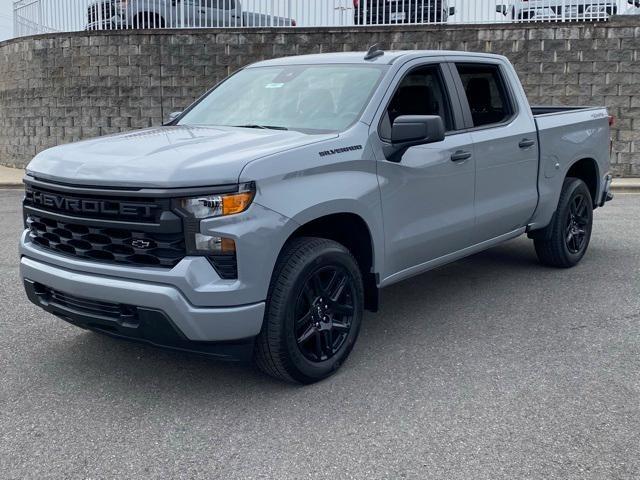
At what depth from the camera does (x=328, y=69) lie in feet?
16.9

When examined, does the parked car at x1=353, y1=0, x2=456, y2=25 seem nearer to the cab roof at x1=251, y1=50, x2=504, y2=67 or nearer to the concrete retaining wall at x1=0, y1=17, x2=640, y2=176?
the concrete retaining wall at x1=0, y1=17, x2=640, y2=176

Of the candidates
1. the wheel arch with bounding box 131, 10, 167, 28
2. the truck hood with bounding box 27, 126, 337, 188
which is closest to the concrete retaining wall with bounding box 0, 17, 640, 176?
the wheel arch with bounding box 131, 10, 167, 28

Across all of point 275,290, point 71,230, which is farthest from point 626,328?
point 71,230

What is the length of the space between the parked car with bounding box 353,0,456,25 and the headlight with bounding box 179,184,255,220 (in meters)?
12.1

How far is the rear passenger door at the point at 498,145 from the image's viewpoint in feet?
17.8

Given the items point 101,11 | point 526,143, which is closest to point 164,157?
point 526,143

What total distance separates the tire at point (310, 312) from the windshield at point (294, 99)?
0.86m

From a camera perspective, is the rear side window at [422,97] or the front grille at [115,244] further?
the rear side window at [422,97]

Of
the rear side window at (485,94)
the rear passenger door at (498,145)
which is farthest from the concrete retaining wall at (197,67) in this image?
the rear side window at (485,94)

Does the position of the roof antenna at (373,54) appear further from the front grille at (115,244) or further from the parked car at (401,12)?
the parked car at (401,12)

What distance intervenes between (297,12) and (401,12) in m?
2.14

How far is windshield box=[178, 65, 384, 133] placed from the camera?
469cm

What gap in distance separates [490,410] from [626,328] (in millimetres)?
1799

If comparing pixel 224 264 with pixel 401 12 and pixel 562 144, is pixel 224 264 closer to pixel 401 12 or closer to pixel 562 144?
pixel 562 144
